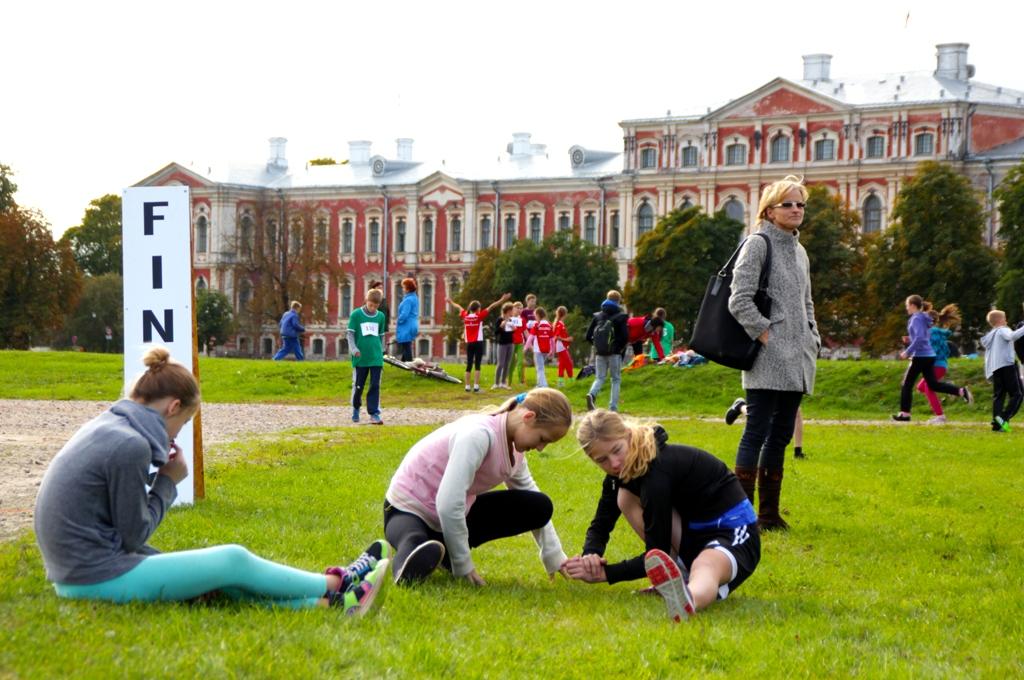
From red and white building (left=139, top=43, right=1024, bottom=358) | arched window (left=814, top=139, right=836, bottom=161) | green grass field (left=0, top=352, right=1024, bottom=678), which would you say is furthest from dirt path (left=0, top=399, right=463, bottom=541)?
arched window (left=814, top=139, right=836, bottom=161)

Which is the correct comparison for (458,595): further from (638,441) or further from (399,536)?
(638,441)

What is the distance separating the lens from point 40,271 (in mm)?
63781

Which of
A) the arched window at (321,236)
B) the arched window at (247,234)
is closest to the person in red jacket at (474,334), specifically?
the arched window at (321,236)

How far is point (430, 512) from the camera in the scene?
7.58m

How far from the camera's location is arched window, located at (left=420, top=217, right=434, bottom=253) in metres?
92.9

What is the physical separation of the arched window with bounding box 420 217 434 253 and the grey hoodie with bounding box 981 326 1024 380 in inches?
2905

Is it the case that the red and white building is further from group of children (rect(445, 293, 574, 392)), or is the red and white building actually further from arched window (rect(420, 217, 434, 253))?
group of children (rect(445, 293, 574, 392))

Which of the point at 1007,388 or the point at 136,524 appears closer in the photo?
the point at 136,524

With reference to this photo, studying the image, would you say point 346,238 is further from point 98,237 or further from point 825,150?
point 825,150

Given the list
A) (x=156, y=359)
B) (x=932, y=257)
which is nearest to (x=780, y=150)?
(x=932, y=257)

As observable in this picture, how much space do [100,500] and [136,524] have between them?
0.57 feet

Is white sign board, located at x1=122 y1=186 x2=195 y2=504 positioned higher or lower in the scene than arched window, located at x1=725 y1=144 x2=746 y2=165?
lower

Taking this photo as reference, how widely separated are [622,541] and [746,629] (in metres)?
2.89

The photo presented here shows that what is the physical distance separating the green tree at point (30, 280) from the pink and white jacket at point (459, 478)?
56.3 meters
